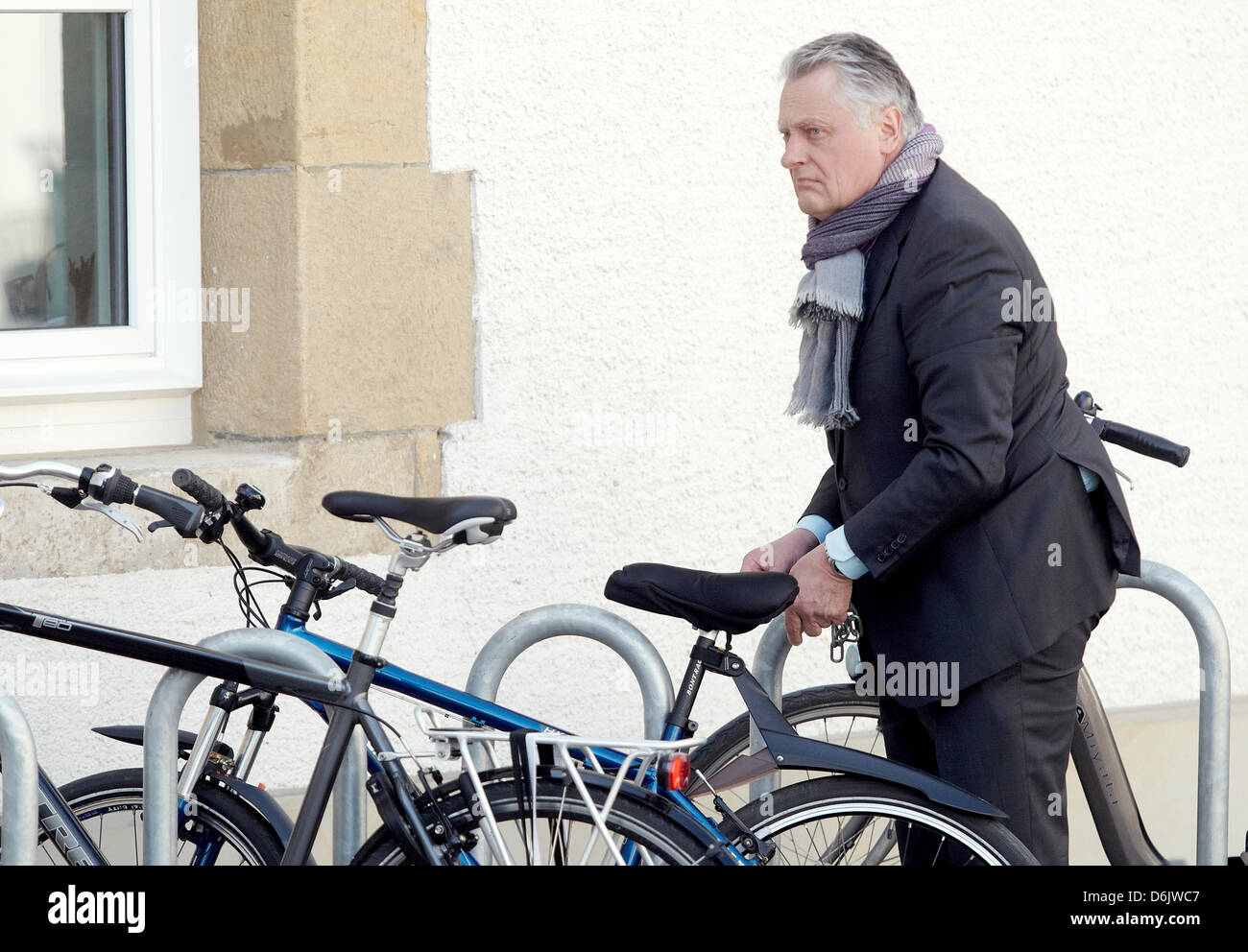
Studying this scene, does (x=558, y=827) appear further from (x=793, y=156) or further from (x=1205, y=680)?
(x=1205, y=680)

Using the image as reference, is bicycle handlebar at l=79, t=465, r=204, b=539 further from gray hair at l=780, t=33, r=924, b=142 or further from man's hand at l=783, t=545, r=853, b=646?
gray hair at l=780, t=33, r=924, b=142

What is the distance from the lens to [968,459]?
8.01 ft

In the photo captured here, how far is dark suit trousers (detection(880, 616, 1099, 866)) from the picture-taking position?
8.46 ft

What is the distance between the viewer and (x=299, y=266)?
12.0ft

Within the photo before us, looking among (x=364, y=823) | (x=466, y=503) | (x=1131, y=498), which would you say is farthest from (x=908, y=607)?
(x=1131, y=498)

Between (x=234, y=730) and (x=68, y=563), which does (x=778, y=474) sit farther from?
(x=68, y=563)

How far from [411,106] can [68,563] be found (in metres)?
1.44

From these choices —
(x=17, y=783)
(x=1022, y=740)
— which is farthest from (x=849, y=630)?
(x=17, y=783)

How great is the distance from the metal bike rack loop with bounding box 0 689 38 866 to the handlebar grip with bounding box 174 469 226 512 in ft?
1.62

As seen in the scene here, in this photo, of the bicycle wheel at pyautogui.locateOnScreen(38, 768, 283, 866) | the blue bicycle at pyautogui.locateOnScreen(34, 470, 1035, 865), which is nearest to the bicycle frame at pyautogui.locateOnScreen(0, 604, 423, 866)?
the blue bicycle at pyautogui.locateOnScreen(34, 470, 1035, 865)

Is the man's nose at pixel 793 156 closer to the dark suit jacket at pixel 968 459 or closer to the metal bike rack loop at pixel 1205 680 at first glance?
the dark suit jacket at pixel 968 459

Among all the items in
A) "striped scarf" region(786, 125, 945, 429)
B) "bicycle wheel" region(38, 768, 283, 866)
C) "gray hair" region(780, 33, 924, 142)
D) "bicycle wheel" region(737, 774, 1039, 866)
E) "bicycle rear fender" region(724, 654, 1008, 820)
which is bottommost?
"bicycle wheel" region(38, 768, 283, 866)

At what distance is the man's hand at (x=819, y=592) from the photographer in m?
2.62

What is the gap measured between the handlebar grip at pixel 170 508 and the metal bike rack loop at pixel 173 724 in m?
0.19
